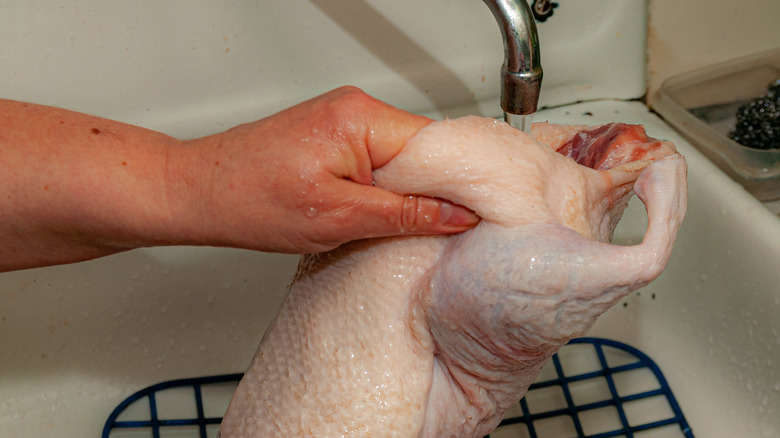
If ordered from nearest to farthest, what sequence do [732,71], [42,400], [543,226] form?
1. [543,226]
2. [42,400]
3. [732,71]

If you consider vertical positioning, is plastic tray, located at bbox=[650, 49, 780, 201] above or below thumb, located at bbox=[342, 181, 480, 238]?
above

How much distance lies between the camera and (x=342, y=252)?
0.71m

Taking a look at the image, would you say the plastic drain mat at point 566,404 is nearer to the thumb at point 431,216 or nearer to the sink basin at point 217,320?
the sink basin at point 217,320

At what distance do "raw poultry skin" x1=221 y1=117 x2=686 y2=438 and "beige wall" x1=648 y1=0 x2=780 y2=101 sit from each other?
0.56 meters

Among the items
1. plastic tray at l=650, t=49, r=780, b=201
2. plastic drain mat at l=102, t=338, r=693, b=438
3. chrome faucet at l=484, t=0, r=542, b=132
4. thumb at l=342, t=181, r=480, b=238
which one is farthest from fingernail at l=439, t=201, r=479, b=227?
plastic tray at l=650, t=49, r=780, b=201

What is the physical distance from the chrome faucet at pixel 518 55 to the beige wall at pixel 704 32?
54cm

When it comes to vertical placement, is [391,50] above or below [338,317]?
above

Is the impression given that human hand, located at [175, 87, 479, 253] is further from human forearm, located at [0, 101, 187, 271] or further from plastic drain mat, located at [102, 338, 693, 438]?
plastic drain mat, located at [102, 338, 693, 438]

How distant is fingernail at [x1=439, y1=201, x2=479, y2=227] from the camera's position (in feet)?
2.12

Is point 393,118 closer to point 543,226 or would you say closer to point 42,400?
point 543,226

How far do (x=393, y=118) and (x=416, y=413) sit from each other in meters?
0.29

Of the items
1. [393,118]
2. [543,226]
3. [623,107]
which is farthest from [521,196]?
[623,107]

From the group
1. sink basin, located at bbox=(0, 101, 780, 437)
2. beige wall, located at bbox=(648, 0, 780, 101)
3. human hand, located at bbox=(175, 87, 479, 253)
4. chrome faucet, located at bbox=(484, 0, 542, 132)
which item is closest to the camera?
human hand, located at bbox=(175, 87, 479, 253)

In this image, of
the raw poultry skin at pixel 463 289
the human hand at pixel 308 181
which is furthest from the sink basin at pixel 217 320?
the human hand at pixel 308 181
